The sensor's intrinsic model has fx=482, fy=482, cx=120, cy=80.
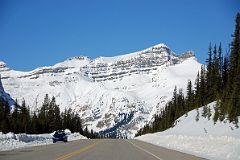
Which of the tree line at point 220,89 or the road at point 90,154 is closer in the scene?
the road at point 90,154

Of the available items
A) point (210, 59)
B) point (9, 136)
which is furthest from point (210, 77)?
point (9, 136)

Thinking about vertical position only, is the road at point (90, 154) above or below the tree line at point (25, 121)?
below

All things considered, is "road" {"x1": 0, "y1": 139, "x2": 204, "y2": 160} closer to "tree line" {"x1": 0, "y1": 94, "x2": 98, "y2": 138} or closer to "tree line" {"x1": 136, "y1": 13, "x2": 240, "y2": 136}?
"tree line" {"x1": 136, "y1": 13, "x2": 240, "y2": 136}

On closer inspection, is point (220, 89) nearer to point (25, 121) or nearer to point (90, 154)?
point (25, 121)

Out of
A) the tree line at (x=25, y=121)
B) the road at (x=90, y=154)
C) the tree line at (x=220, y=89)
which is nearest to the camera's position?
the road at (x=90, y=154)

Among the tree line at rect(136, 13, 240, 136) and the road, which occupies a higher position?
the tree line at rect(136, 13, 240, 136)

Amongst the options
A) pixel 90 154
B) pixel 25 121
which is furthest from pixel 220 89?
pixel 90 154

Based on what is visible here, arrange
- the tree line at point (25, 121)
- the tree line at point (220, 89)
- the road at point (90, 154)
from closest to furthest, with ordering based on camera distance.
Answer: the road at point (90, 154) → the tree line at point (220, 89) → the tree line at point (25, 121)

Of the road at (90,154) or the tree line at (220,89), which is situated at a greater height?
the tree line at (220,89)

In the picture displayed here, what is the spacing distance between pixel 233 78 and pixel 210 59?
28430mm

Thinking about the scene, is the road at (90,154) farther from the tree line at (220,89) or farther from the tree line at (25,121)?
the tree line at (25,121)

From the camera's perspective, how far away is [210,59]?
107 m

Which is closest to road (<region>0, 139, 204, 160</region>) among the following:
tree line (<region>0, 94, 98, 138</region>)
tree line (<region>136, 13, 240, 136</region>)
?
tree line (<region>136, 13, 240, 136</region>)

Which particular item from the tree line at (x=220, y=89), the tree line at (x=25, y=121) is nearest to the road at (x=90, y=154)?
the tree line at (x=220, y=89)
